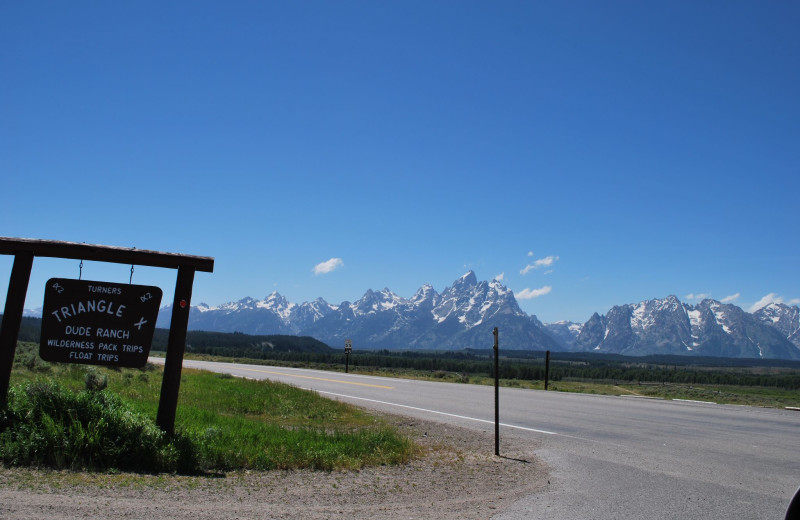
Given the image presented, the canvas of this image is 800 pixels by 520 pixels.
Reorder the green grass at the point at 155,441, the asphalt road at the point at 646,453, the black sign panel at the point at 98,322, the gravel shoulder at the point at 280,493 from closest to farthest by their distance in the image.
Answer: the gravel shoulder at the point at 280,493
the asphalt road at the point at 646,453
the green grass at the point at 155,441
the black sign panel at the point at 98,322

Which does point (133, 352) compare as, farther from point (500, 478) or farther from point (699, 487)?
point (699, 487)

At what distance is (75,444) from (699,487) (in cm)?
796

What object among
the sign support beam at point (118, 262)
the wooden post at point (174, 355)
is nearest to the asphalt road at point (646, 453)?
the wooden post at point (174, 355)

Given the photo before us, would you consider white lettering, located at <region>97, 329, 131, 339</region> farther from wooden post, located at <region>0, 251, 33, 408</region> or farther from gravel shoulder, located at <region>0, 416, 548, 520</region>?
gravel shoulder, located at <region>0, 416, 548, 520</region>

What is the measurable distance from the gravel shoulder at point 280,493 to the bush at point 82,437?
40cm

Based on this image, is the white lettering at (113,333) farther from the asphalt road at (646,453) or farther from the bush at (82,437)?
the asphalt road at (646,453)

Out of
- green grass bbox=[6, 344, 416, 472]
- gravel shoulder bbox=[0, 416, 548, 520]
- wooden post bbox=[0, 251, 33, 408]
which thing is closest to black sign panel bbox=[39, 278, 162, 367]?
wooden post bbox=[0, 251, 33, 408]

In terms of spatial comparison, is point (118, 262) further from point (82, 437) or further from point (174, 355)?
point (82, 437)

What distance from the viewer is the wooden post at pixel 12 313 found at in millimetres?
8164

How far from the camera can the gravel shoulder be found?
18.5 feet

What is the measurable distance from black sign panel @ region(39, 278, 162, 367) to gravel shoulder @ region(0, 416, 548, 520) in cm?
A: 206

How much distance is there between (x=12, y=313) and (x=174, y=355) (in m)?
2.28

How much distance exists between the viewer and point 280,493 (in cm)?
671

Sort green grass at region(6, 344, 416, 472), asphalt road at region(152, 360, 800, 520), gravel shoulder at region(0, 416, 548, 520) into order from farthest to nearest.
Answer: green grass at region(6, 344, 416, 472), asphalt road at region(152, 360, 800, 520), gravel shoulder at region(0, 416, 548, 520)
